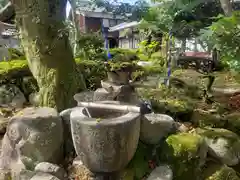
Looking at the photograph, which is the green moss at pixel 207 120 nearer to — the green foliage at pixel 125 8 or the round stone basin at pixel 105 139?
the round stone basin at pixel 105 139

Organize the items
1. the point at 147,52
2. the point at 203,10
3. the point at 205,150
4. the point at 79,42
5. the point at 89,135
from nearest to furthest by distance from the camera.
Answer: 1. the point at 89,135
2. the point at 205,150
3. the point at 79,42
4. the point at 203,10
5. the point at 147,52

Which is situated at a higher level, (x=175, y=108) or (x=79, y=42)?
(x=79, y=42)

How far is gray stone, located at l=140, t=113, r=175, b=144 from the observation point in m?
3.62

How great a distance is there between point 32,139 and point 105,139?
125 centimetres

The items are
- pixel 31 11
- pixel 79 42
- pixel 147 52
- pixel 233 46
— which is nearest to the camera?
pixel 233 46

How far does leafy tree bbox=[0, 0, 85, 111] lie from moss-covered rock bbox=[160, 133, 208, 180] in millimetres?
2233

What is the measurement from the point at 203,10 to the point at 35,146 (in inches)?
358

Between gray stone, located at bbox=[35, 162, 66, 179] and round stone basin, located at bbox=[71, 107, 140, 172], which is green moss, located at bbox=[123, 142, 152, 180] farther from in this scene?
gray stone, located at bbox=[35, 162, 66, 179]

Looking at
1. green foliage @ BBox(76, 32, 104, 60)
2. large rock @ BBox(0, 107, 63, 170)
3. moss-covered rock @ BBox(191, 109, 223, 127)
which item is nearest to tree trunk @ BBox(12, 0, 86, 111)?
large rock @ BBox(0, 107, 63, 170)

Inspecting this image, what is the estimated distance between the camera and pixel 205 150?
3.74m

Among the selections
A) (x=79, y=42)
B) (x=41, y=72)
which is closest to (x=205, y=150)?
(x=41, y=72)

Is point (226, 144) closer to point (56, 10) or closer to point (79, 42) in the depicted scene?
point (56, 10)

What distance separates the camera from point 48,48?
4.86 m

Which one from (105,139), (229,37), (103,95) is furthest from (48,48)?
(229,37)
